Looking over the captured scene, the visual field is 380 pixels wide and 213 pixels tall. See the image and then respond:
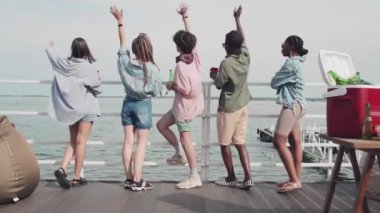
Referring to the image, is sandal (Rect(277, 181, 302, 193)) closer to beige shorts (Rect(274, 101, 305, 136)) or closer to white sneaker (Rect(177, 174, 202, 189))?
beige shorts (Rect(274, 101, 305, 136))

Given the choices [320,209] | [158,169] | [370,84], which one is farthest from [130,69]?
[158,169]

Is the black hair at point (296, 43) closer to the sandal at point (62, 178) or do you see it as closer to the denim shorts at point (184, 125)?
the denim shorts at point (184, 125)

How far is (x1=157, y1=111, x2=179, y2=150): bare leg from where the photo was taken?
15.1 feet

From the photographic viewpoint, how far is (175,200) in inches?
160

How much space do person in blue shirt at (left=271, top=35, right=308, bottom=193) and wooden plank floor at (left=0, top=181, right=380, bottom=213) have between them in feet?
0.92

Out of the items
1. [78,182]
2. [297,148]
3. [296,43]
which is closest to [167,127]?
[78,182]

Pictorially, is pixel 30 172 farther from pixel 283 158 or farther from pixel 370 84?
pixel 370 84

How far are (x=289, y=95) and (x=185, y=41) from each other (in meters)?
0.99

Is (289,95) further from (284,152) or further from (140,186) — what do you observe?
(140,186)

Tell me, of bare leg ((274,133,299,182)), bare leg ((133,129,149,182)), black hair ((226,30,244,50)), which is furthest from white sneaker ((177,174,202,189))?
black hair ((226,30,244,50))

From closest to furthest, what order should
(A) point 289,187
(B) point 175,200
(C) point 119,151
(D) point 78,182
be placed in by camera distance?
(B) point 175,200 < (A) point 289,187 < (D) point 78,182 < (C) point 119,151

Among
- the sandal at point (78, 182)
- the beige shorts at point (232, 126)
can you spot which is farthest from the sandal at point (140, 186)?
the beige shorts at point (232, 126)

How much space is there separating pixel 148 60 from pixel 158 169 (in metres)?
9.38

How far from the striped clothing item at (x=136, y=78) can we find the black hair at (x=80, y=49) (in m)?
0.32
